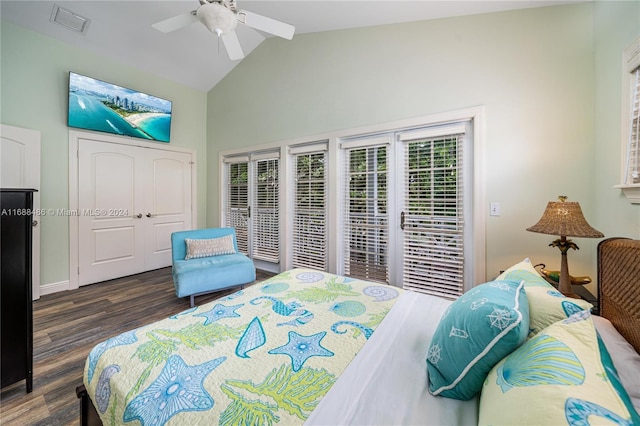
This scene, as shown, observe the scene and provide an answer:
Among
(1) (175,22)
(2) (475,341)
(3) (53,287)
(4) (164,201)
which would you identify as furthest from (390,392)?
(4) (164,201)

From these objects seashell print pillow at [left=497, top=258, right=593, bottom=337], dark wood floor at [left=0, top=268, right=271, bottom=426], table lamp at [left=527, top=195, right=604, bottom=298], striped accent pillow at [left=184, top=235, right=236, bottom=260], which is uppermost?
table lamp at [left=527, top=195, right=604, bottom=298]

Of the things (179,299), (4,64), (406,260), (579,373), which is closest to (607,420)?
(579,373)

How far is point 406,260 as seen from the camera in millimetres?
2703

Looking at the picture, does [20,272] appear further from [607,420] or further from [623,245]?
[623,245]

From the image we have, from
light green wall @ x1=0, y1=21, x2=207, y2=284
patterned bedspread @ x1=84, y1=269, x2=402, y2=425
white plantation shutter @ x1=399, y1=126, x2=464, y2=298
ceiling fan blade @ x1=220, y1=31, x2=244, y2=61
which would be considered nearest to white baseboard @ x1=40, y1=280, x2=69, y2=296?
light green wall @ x1=0, y1=21, x2=207, y2=284

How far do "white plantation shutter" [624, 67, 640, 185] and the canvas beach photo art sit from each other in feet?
16.7

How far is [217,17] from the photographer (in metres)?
1.84

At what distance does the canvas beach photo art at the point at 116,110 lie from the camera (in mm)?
3148

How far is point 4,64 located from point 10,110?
1.67 ft

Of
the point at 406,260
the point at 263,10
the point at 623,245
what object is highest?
the point at 263,10

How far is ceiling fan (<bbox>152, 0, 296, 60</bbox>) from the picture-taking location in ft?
5.94

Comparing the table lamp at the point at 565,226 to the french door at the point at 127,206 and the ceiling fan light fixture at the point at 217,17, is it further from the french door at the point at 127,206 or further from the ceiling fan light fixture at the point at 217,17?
the french door at the point at 127,206

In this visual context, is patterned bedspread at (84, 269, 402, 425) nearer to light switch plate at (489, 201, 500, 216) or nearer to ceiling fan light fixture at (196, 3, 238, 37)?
light switch plate at (489, 201, 500, 216)

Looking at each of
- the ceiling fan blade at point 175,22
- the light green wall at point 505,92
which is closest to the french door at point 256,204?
the light green wall at point 505,92
